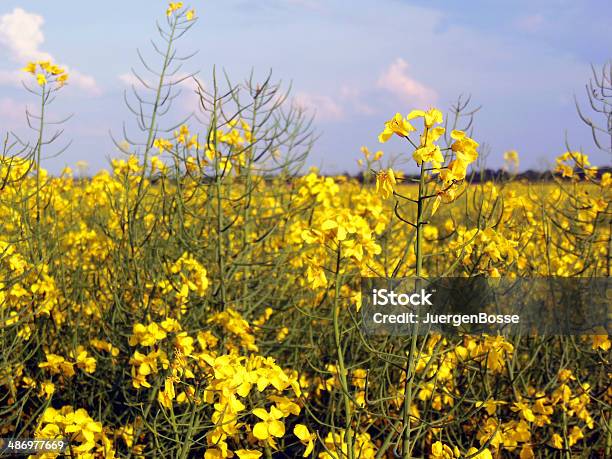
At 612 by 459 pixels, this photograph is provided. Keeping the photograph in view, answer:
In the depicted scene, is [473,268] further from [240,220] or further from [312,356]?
[240,220]

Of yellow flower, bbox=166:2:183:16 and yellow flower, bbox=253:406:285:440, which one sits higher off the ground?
yellow flower, bbox=166:2:183:16

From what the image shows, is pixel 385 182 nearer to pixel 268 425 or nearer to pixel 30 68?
pixel 268 425

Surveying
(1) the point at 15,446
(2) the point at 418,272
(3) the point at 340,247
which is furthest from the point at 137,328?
(2) the point at 418,272

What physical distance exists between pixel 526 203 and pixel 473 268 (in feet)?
4.75

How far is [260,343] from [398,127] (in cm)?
158

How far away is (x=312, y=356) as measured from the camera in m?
3.07

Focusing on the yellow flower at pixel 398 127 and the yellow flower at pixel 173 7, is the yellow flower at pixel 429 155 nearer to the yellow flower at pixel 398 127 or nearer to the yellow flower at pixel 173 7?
the yellow flower at pixel 398 127

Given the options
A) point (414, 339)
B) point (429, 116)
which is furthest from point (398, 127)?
point (414, 339)

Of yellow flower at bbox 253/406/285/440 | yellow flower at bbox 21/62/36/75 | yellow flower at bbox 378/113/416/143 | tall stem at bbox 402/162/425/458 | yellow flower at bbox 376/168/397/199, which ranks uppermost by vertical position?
yellow flower at bbox 21/62/36/75

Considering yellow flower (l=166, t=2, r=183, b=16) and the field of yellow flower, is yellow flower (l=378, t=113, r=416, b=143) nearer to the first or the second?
the field of yellow flower
